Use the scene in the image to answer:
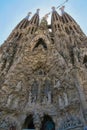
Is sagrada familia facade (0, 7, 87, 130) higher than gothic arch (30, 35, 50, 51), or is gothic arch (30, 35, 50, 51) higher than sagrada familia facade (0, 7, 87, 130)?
gothic arch (30, 35, 50, 51)

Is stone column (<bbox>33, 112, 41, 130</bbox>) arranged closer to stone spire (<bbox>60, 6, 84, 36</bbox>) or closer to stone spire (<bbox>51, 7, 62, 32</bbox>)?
stone spire (<bbox>60, 6, 84, 36</bbox>)

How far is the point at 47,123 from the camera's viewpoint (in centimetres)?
1388

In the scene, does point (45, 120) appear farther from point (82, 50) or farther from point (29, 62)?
point (82, 50)

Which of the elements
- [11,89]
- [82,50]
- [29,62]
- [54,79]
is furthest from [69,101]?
[82,50]

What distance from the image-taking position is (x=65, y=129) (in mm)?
11758

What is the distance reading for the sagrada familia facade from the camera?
494 inches

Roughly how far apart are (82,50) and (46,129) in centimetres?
937

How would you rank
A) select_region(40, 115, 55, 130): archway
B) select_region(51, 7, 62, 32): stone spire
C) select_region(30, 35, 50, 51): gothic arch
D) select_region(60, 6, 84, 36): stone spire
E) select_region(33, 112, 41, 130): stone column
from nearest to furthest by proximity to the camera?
select_region(33, 112, 41, 130): stone column, select_region(40, 115, 55, 130): archway, select_region(30, 35, 50, 51): gothic arch, select_region(60, 6, 84, 36): stone spire, select_region(51, 7, 62, 32): stone spire

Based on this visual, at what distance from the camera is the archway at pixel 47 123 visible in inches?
535

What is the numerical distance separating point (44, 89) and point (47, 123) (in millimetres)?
3098

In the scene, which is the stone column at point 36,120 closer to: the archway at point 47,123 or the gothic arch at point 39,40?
the archway at point 47,123

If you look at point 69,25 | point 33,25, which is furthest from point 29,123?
point 33,25

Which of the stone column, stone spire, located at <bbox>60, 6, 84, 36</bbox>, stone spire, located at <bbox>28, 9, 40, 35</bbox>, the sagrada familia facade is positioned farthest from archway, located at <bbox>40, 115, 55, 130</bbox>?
stone spire, located at <bbox>28, 9, 40, 35</bbox>

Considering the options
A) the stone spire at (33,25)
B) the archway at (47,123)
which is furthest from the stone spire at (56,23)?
the archway at (47,123)
